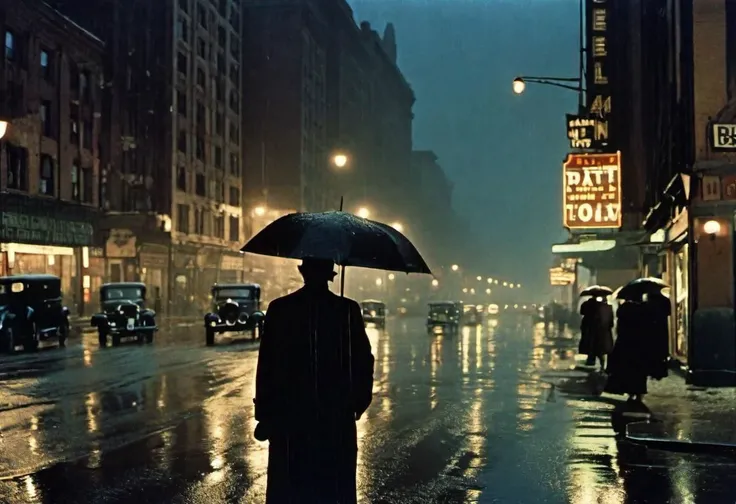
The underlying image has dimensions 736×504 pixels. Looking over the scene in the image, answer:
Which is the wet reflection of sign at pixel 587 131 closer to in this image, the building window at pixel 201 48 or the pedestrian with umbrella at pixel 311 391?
the pedestrian with umbrella at pixel 311 391

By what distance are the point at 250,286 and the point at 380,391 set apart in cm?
1886

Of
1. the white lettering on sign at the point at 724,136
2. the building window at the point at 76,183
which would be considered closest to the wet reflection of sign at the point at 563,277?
the building window at the point at 76,183

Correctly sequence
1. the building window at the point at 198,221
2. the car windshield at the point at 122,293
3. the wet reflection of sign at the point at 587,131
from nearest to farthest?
1. the wet reflection of sign at the point at 587,131
2. the car windshield at the point at 122,293
3. the building window at the point at 198,221

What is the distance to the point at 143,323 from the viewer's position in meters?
32.6

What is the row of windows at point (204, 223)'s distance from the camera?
67.6 m

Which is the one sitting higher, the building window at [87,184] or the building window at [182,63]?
the building window at [182,63]

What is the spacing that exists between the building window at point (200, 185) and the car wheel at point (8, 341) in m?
43.4

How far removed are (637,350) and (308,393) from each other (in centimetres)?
1073

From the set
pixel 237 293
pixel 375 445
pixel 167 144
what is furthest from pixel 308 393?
pixel 167 144

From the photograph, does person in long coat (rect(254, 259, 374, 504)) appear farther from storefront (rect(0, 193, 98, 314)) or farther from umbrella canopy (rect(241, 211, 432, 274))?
storefront (rect(0, 193, 98, 314))

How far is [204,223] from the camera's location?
72938 mm

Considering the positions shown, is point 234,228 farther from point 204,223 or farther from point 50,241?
point 50,241

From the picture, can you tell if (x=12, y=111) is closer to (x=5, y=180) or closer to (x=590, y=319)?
(x=5, y=180)

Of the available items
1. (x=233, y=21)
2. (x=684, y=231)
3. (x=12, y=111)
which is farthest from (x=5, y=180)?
(x=233, y=21)
